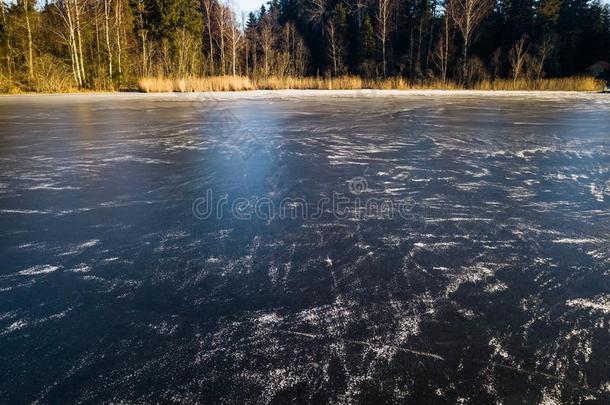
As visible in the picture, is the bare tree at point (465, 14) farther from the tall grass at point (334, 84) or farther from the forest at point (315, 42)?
the tall grass at point (334, 84)

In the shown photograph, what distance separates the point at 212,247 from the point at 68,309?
2.67 ft

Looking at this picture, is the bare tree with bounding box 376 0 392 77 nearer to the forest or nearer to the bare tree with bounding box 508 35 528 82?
the forest

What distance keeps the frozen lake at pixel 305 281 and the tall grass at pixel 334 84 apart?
1430 centimetres

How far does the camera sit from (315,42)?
41.7 metres

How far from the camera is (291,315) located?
5.47 ft

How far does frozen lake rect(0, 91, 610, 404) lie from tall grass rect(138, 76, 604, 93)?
563 inches

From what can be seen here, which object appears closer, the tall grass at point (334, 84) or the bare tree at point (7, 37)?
the tall grass at point (334, 84)

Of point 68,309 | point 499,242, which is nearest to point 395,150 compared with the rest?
point 499,242

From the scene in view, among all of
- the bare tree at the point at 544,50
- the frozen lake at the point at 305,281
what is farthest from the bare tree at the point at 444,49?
the frozen lake at the point at 305,281

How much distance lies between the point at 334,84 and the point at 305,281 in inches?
748

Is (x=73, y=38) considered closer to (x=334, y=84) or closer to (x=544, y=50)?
(x=334, y=84)

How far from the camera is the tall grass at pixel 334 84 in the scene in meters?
17.7

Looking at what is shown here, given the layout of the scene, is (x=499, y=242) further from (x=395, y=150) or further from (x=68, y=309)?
(x=395, y=150)

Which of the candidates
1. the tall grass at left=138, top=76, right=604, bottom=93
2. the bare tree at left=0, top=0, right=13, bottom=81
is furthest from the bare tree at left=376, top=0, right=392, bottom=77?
the bare tree at left=0, top=0, right=13, bottom=81
